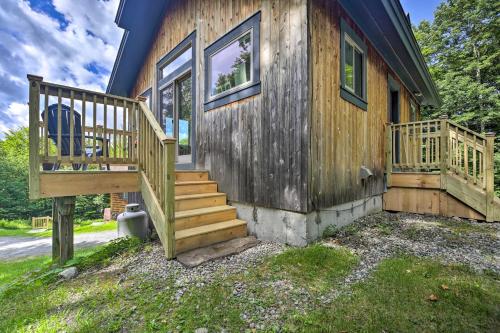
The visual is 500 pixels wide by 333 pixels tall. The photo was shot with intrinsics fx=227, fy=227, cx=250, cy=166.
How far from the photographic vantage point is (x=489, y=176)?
3.91 metres

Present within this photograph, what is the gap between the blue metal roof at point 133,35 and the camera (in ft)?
18.6

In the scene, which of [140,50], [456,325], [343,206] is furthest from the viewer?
[140,50]

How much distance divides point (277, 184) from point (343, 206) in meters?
1.34

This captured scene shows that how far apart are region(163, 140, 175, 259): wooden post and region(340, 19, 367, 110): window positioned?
9.22ft

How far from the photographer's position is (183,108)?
5520 mm

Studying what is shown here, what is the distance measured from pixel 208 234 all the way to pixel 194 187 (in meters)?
1.05

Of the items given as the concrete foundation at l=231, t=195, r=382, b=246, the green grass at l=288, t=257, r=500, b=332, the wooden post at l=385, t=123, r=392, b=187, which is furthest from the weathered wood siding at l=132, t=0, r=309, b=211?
the wooden post at l=385, t=123, r=392, b=187

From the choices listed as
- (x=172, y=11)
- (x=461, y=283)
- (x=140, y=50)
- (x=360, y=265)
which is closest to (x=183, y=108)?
(x=172, y=11)

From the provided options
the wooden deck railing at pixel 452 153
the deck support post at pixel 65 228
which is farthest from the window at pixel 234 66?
the wooden deck railing at pixel 452 153

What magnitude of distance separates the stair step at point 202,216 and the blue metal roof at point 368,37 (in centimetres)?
377

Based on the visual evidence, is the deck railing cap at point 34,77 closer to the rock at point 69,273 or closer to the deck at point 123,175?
the deck at point 123,175

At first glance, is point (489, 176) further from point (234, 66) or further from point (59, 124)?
point (59, 124)

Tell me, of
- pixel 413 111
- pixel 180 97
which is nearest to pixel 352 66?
pixel 180 97

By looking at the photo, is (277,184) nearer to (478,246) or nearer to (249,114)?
(249,114)
